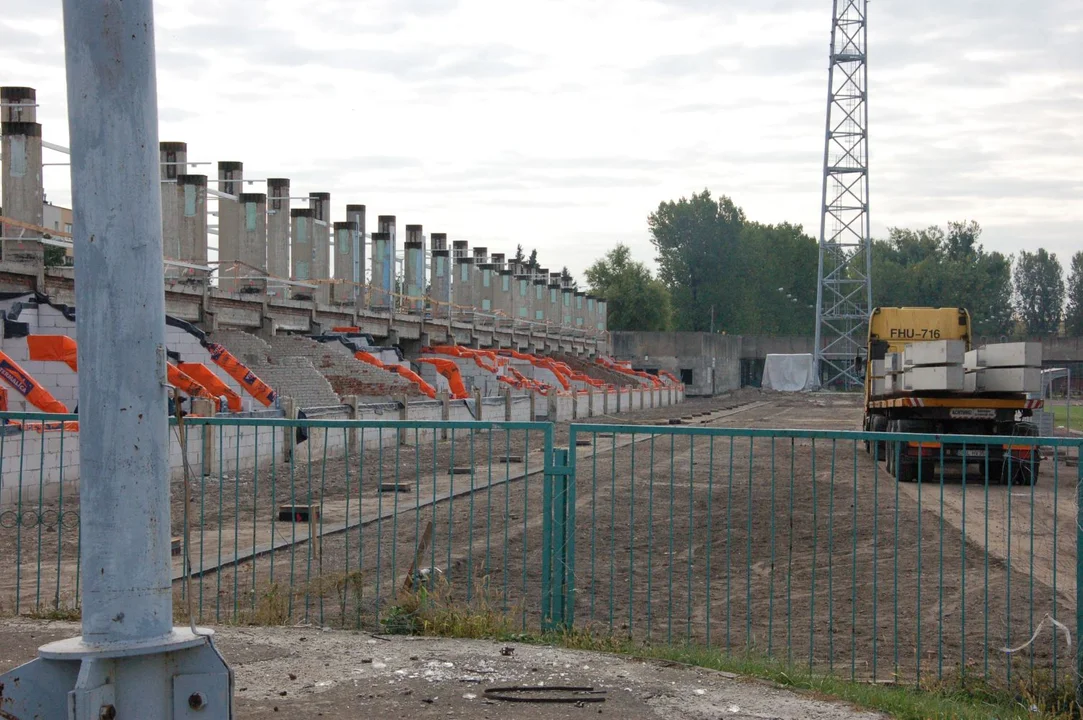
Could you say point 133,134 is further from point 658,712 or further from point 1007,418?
point 1007,418

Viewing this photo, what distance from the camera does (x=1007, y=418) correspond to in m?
19.3

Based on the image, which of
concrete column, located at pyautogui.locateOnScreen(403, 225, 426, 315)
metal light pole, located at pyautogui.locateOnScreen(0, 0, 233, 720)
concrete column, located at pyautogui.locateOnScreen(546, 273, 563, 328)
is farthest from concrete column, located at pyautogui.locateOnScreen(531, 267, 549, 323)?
metal light pole, located at pyautogui.locateOnScreen(0, 0, 233, 720)

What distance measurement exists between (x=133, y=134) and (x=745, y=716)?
12.3 ft

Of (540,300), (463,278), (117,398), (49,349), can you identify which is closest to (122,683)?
(117,398)

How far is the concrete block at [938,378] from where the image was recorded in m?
19.0

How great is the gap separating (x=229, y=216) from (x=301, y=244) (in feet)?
13.8

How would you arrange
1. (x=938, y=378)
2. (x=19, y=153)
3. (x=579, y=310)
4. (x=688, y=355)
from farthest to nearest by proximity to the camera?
1. (x=579, y=310)
2. (x=688, y=355)
3. (x=19, y=153)
4. (x=938, y=378)

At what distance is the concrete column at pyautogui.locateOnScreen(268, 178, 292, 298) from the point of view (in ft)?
121

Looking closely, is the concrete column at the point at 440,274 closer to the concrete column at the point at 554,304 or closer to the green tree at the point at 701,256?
the concrete column at the point at 554,304

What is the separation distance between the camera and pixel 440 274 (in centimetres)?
5541

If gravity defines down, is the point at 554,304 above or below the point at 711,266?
below

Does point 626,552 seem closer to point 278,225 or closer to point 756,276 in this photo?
point 278,225

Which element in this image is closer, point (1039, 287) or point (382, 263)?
point (382, 263)

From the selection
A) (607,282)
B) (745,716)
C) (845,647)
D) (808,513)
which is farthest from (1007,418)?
(607,282)
